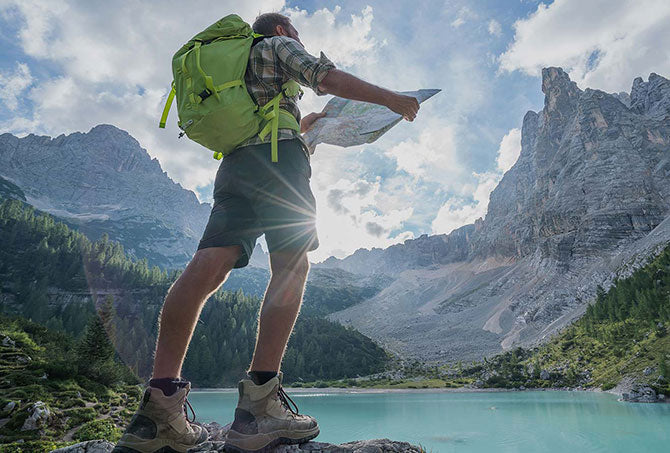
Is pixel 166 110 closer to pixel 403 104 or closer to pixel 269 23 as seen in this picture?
pixel 269 23

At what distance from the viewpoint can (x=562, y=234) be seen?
115m

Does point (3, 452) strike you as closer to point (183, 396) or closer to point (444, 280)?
point (183, 396)

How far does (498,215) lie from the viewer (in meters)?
186

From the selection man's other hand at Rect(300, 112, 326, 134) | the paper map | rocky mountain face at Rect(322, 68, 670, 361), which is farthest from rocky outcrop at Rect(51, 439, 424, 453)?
rocky mountain face at Rect(322, 68, 670, 361)

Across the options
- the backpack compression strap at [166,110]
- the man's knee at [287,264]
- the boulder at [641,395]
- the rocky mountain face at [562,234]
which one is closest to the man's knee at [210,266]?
the man's knee at [287,264]

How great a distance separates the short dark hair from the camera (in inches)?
109

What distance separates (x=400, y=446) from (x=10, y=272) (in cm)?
12109

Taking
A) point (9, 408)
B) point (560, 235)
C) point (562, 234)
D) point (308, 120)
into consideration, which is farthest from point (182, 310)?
point (562, 234)

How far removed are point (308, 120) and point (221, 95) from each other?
144cm

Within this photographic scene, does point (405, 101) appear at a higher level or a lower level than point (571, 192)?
lower

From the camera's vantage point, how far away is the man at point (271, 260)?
6.91 ft

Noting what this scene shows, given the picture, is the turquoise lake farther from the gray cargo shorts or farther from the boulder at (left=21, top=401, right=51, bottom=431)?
the gray cargo shorts

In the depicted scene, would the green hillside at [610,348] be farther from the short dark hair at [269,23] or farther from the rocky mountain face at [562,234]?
the short dark hair at [269,23]

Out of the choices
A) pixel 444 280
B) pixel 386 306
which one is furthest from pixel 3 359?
pixel 444 280
